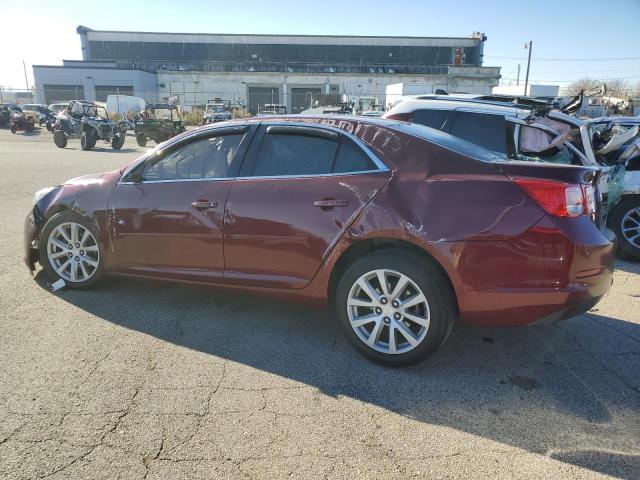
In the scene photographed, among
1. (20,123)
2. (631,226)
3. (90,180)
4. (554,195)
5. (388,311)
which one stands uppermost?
(554,195)

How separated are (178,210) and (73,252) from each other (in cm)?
132

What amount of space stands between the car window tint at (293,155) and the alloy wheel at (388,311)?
897 mm

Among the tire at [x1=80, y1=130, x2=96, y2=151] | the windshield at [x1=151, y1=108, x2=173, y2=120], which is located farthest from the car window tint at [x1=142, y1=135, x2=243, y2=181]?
the windshield at [x1=151, y1=108, x2=173, y2=120]

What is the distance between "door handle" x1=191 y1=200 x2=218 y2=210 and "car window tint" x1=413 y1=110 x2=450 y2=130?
3663 mm

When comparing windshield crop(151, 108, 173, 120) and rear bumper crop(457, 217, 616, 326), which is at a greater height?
windshield crop(151, 108, 173, 120)

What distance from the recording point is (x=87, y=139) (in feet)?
70.1

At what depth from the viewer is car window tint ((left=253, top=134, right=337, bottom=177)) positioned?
370 cm

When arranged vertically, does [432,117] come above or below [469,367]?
above

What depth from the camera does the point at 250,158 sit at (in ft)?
12.9

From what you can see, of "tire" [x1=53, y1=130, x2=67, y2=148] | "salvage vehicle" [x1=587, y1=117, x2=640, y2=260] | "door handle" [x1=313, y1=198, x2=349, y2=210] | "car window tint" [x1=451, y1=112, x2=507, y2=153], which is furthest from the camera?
"tire" [x1=53, y1=130, x2=67, y2=148]

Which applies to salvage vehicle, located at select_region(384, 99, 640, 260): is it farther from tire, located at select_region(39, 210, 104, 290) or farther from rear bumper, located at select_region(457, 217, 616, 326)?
tire, located at select_region(39, 210, 104, 290)

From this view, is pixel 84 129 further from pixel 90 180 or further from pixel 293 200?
pixel 293 200

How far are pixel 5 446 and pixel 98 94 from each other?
67.7 meters

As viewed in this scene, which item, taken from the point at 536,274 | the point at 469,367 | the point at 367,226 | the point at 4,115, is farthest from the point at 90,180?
the point at 4,115
